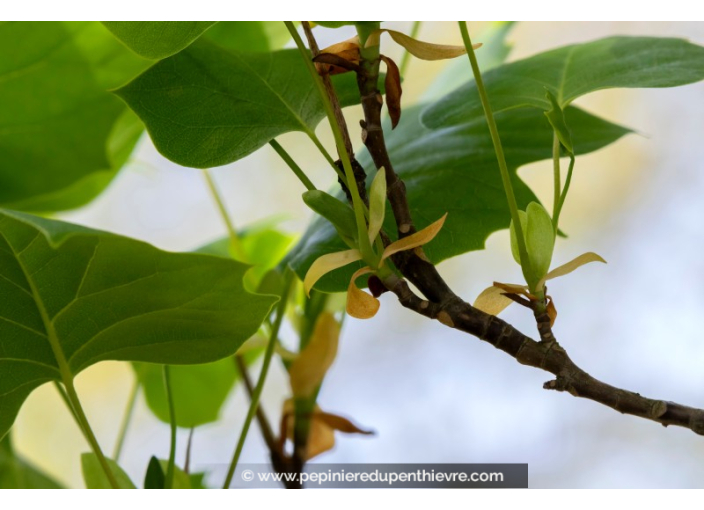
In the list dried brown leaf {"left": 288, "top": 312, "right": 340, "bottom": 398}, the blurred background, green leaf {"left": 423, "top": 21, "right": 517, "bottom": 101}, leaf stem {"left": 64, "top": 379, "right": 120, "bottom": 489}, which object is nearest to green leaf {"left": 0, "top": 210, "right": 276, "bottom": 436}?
leaf stem {"left": 64, "top": 379, "right": 120, "bottom": 489}

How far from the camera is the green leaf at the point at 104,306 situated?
271 millimetres

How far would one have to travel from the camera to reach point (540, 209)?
248mm

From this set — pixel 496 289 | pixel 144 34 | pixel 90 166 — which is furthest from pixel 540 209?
pixel 90 166

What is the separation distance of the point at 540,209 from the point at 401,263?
5cm

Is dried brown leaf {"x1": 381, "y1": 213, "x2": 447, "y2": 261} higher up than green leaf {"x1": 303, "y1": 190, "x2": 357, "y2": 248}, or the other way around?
green leaf {"x1": 303, "y1": 190, "x2": 357, "y2": 248}

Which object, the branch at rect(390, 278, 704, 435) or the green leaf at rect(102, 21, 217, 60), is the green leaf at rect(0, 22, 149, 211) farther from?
the branch at rect(390, 278, 704, 435)

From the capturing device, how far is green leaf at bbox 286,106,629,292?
32cm

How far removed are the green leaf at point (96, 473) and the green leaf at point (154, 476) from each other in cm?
1

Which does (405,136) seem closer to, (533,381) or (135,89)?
(135,89)

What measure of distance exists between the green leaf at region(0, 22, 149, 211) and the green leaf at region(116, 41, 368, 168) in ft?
0.61

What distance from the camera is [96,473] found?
0.35 m

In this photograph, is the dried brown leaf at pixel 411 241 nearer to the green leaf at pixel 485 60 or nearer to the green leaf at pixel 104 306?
the green leaf at pixel 104 306

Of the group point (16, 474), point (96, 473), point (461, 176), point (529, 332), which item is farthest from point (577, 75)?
point (529, 332)

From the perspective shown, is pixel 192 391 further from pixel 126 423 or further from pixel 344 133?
pixel 344 133
